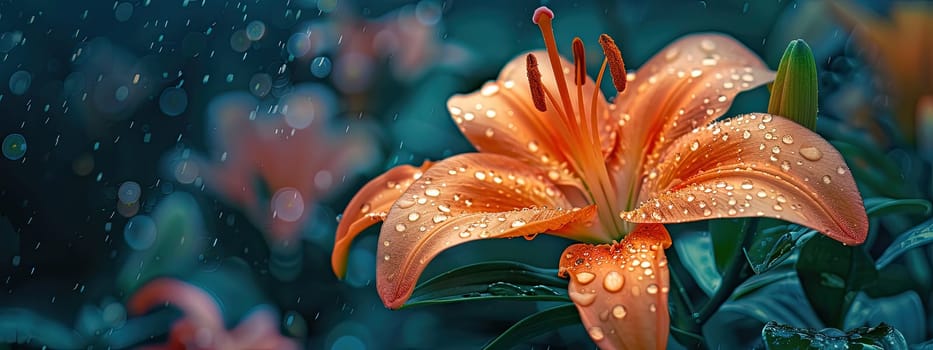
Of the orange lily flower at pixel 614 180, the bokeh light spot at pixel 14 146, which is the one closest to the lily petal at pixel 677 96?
the orange lily flower at pixel 614 180

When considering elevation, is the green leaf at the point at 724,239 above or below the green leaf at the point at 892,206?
below

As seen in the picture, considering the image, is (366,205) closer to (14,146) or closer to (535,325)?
(535,325)

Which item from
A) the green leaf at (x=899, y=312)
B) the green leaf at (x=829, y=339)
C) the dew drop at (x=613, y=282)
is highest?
the dew drop at (x=613, y=282)

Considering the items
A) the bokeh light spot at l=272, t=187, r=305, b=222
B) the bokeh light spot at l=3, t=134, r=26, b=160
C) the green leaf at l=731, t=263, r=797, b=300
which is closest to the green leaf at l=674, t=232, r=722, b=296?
the green leaf at l=731, t=263, r=797, b=300

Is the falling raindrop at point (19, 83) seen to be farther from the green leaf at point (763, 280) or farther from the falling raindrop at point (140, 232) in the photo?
the green leaf at point (763, 280)

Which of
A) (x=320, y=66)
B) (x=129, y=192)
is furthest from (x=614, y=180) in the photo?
(x=129, y=192)

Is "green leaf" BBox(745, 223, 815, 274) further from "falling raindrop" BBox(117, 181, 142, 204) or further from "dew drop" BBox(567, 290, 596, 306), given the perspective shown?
"falling raindrop" BBox(117, 181, 142, 204)

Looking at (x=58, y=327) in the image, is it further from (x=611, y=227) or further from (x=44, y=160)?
(x=611, y=227)
